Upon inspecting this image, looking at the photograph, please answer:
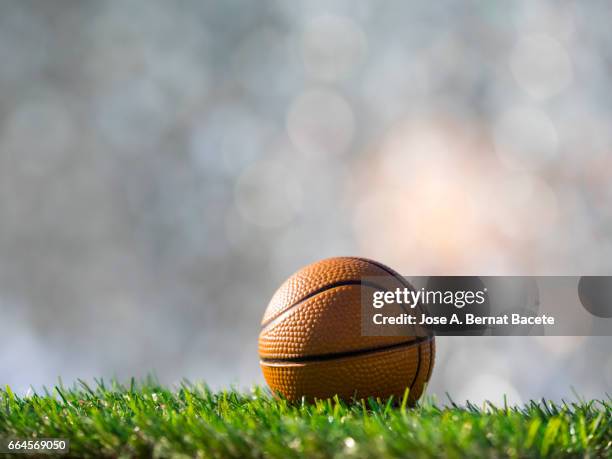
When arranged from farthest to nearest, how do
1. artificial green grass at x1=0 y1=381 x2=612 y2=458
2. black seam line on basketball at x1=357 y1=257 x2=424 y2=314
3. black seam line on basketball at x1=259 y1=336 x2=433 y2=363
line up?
black seam line on basketball at x1=357 y1=257 x2=424 y2=314, black seam line on basketball at x1=259 y1=336 x2=433 y2=363, artificial green grass at x1=0 y1=381 x2=612 y2=458

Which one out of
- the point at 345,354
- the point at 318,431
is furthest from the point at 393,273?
the point at 318,431

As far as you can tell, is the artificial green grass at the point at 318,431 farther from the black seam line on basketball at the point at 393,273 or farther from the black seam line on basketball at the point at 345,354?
the black seam line on basketball at the point at 393,273

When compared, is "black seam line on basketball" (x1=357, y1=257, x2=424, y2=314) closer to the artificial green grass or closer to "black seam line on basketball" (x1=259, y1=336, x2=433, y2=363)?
"black seam line on basketball" (x1=259, y1=336, x2=433, y2=363)

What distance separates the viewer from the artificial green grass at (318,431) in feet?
11.0

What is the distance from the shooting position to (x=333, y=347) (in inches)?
185

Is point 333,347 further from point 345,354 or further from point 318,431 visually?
point 318,431

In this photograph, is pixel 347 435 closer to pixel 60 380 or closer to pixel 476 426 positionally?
pixel 476 426

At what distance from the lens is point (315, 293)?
4918 mm

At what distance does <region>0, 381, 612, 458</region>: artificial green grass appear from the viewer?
3.34 m

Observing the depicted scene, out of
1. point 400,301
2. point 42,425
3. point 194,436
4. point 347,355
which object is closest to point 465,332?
point 400,301

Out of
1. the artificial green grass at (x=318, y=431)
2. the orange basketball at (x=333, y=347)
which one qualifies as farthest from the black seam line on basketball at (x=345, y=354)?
the artificial green grass at (x=318, y=431)

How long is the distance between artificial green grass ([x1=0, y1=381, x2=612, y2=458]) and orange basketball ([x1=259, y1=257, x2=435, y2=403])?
17cm

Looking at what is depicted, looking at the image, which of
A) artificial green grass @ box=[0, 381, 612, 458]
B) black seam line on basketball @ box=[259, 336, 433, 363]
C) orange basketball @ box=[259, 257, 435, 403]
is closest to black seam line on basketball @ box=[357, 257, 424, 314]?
orange basketball @ box=[259, 257, 435, 403]

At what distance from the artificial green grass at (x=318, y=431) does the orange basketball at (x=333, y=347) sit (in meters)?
0.17
